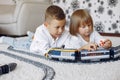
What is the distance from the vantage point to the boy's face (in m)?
1.43

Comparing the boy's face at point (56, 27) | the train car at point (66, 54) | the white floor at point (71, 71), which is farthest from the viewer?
the boy's face at point (56, 27)

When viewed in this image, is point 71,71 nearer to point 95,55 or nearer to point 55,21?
point 95,55

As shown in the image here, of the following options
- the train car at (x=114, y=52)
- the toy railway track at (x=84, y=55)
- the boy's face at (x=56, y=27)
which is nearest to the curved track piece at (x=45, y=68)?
the toy railway track at (x=84, y=55)

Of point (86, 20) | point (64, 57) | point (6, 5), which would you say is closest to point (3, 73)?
point (64, 57)

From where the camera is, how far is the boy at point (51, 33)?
1.44 m

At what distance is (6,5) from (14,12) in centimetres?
47

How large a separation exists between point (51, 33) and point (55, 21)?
0.10 m

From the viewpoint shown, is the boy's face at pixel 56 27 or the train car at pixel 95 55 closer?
the train car at pixel 95 55

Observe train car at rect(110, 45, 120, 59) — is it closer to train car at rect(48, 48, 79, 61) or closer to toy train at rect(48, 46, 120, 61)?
toy train at rect(48, 46, 120, 61)

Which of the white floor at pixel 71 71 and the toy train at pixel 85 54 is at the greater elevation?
the toy train at pixel 85 54

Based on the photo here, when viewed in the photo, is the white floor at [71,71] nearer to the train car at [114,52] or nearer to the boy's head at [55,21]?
the train car at [114,52]

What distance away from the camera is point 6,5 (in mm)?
3227

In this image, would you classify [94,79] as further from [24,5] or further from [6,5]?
[6,5]

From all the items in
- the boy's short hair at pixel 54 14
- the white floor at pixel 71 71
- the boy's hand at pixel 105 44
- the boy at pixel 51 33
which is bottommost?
the white floor at pixel 71 71
